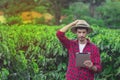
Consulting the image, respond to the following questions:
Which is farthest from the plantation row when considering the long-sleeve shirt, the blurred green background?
the long-sleeve shirt

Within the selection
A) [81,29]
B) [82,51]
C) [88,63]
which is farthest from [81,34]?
[88,63]

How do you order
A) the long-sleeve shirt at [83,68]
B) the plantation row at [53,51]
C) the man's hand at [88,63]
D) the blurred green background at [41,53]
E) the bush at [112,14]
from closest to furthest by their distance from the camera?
1. the man's hand at [88,63]
2. the long-sleeve shirt at [83,68]
3. the blurred green background at [41,53]
4. the plantation row at [53,51]
5. the bush at [112,14]

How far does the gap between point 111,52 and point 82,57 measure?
204cm

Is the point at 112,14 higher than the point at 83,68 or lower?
lower

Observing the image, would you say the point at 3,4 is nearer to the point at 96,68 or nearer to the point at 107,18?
the point at 107,18

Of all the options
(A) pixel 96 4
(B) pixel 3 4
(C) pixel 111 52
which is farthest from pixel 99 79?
(A) pixel 96 4

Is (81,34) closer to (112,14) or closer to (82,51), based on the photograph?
(82,51)

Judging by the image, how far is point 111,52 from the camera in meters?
7.79

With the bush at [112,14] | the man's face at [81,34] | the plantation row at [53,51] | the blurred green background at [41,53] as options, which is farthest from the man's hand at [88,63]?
the bush at [112,14]

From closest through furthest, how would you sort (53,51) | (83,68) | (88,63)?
(88,63) → (83,68) → (53,51)

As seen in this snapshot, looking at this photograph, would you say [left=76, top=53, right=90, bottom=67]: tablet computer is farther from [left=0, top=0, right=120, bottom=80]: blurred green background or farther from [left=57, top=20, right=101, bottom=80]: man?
[left=0, top=0, right=120, bottom=80]: blurred green background

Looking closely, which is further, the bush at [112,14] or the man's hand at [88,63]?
the bush at [112,14]

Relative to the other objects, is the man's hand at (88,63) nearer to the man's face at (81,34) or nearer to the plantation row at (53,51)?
the man's face at (81,34)

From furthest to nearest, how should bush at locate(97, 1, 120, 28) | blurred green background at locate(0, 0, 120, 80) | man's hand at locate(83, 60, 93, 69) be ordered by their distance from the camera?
bush at locate(97, 1, 120, 28)
blurred green background at locate(0, 0, 120, 80)
man's hand at locate(83, 60, 93, 69)
